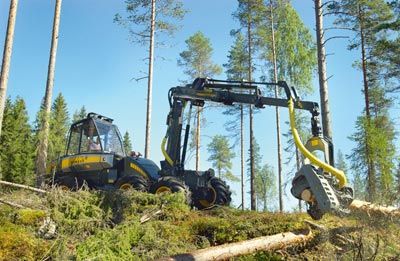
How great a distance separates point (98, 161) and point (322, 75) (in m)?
6.75

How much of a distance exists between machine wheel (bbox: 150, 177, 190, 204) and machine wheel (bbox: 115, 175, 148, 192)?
1.42ft

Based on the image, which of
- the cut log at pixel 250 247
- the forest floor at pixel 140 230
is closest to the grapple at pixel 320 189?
the forest floor at pixel 140 230

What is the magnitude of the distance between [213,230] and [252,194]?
1535 cm

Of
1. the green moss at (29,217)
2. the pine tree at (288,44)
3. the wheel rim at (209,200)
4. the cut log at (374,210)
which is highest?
the pine tree at (288,44)

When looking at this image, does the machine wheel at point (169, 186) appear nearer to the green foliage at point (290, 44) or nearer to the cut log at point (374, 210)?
the cut log at point (374, 210)

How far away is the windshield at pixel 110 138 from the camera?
40.4ft

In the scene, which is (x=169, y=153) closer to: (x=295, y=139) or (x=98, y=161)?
(x=98, y=161)

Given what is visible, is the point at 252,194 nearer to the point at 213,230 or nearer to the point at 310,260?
the point at 213,230

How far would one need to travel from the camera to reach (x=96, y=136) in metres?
12.4

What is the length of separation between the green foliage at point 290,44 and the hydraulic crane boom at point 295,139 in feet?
47.6

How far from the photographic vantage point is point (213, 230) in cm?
805

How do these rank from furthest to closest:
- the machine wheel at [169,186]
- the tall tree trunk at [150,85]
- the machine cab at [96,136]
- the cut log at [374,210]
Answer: the tall tree trunk at [150,85] → the machine cab at [96,136] → the machine wheel at [169,186] → the cut log at [374,210]

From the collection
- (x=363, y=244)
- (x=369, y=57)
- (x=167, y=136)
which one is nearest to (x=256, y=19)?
(x=369, y=57)

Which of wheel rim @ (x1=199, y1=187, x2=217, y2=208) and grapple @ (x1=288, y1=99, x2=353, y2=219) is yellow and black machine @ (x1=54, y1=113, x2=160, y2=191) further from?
grapple @ (x1=288, y1=99, x2=353, y2=219)
